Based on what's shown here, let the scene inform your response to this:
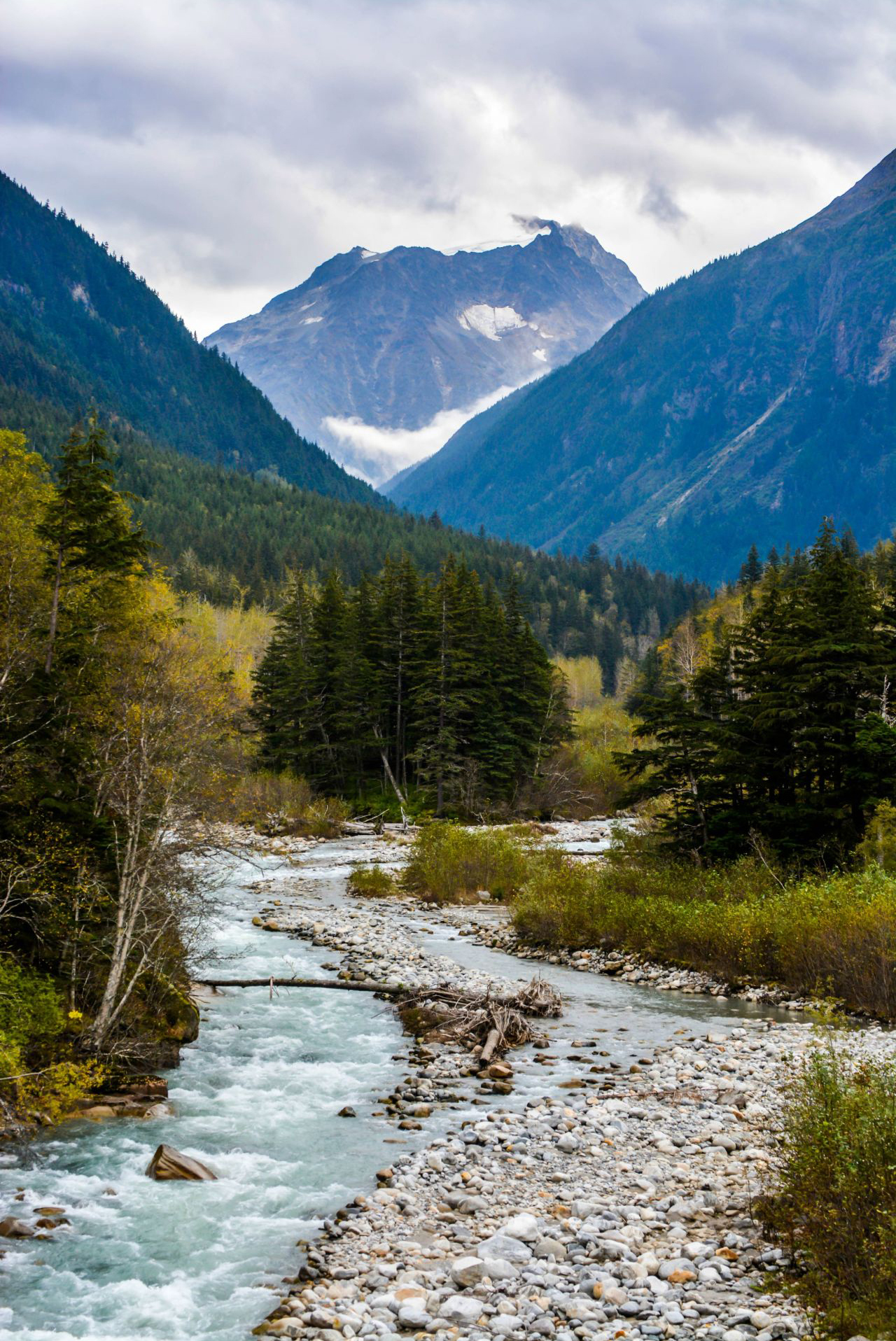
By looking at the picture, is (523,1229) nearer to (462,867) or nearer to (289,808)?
(462,867)

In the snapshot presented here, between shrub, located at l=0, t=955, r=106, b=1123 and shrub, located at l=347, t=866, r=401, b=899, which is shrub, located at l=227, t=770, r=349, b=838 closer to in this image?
shrub, located at l=347, t=866, r=401, b=899

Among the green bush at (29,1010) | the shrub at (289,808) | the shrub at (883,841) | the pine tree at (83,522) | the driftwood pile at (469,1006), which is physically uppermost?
the pine tree at (83,522)

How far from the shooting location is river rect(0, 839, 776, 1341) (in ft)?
28.0

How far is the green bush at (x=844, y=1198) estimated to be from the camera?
21.1 feet

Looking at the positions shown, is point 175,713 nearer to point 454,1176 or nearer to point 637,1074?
point 454,1176

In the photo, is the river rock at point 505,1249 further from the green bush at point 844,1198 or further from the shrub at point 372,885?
the shrub at point 372,885

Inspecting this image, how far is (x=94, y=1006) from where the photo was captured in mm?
13609

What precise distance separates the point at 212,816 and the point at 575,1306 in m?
12.3

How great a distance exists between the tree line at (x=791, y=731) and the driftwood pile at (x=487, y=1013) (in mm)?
10875

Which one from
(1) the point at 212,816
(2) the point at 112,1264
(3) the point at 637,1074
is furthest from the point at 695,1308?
(1) the point at 212,816

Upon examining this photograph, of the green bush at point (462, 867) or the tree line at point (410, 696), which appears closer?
the green bush at point (462, 867)

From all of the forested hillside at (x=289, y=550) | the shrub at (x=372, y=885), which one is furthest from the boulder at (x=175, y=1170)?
the forested hillside at (x=289, y=550)

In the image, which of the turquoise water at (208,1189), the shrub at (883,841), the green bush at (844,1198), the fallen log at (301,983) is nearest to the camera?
the green bush at (844,1198)

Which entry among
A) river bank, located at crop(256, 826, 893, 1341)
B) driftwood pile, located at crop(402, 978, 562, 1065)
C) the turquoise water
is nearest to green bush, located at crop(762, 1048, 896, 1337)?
river bank, located at crop(256, 826, 893, 1341)
